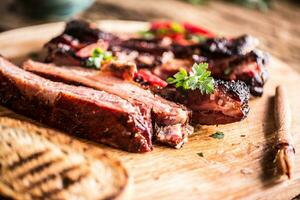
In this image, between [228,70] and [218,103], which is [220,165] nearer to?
[218,103]

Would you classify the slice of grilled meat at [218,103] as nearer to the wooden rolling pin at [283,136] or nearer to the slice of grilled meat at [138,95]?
the slice of grilled meat at [138,95]

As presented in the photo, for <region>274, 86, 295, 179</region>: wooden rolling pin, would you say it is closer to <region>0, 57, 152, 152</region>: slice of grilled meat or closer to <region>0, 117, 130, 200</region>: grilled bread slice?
<region>0, 57, 152, 152</region>: slice of grilled meat

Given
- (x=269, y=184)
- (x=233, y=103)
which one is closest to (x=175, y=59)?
(x=233, y=103)

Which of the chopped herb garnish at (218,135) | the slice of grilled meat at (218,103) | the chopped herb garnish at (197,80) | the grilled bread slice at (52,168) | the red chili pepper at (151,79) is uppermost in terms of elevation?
the chopped herb garnish at (197,80)

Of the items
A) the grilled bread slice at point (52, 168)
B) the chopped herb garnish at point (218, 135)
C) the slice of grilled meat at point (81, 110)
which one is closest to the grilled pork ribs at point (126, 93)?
the slice of grilled meat at point (81, 110)

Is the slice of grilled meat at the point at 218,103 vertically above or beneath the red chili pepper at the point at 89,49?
above
